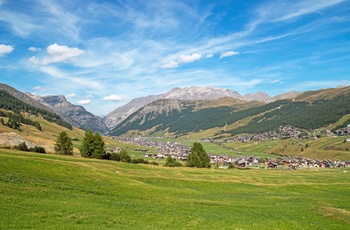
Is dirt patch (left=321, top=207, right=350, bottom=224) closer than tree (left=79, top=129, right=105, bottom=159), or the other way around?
dirt patch (left=321, top=207, right=350, bottom=224)

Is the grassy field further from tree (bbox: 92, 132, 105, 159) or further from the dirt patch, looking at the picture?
tree (bbox: 92, 132, 105, 159)

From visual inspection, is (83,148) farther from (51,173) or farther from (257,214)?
(257,214)

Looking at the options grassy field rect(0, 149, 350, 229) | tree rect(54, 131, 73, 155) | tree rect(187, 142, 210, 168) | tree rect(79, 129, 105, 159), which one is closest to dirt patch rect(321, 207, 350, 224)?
grassy field rect(0, 149, 350, 229)

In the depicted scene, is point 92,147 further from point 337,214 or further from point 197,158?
point 337,214

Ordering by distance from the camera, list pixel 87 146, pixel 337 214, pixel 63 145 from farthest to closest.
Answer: pixel 63 145
pixel 87 146
pixel 337 214

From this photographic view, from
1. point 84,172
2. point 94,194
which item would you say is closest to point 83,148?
point 84,172

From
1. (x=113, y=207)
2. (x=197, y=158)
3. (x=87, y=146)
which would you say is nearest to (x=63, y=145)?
(x=87, y=146)

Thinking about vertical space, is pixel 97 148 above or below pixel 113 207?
above

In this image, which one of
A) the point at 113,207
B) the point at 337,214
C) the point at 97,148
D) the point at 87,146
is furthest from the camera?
the point at 97,148

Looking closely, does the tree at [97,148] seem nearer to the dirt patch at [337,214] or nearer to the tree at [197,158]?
the tree at [197,158]

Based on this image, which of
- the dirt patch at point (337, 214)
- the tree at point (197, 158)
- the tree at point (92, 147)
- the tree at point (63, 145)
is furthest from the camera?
the tree at point (197, 158)

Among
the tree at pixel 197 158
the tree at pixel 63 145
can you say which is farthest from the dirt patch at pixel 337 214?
the tree at pixel 63 145

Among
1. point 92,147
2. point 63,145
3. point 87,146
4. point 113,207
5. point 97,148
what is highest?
point 63,145

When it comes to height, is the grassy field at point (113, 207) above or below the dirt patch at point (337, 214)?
above
